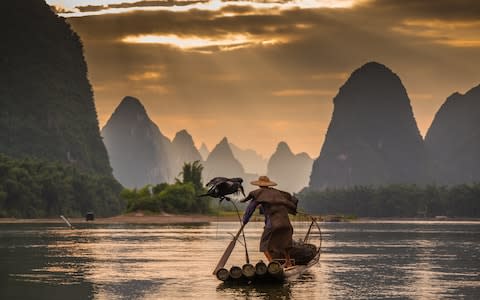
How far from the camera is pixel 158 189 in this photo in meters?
148

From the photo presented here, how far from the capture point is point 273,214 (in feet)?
92.1

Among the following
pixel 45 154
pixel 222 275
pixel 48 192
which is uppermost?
pixel 45 154

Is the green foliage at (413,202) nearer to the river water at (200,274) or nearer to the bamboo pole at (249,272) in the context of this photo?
the river water at (200,274)

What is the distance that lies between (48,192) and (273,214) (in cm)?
10333

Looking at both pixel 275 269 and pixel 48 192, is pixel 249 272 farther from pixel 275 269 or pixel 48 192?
pixel 48 192

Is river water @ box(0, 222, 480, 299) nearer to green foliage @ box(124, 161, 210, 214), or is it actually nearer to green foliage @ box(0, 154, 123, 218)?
green foliage @ box(0, 154, 123, 218)

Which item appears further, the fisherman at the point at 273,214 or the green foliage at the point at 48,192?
the green foliage at the point at 48,192

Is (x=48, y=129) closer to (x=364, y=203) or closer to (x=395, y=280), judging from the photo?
(x=364, y=203)

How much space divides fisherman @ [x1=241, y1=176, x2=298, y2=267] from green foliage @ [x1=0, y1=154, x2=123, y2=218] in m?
93.6

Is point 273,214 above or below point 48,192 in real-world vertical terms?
below

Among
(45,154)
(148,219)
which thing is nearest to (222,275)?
(148,219)

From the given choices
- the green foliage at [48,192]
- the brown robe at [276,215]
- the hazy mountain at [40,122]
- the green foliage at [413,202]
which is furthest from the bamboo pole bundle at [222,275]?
the green foliage at [413,202]

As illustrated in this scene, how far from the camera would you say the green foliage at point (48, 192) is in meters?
121

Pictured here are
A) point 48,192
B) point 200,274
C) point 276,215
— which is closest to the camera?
point 276,215
